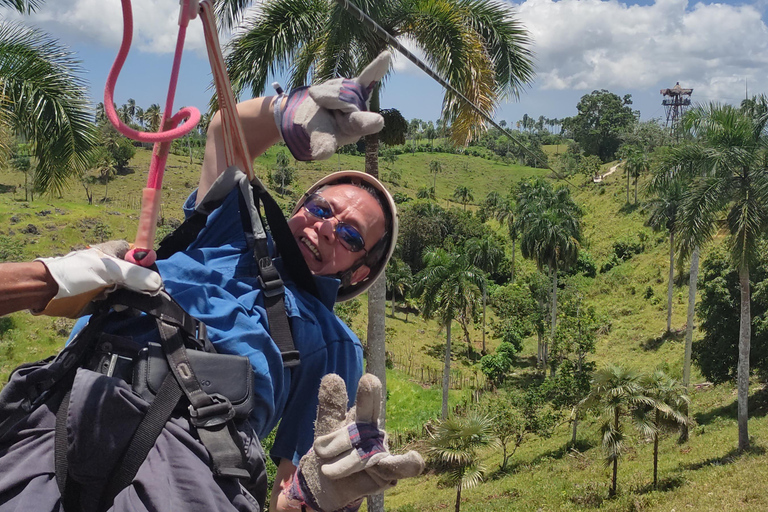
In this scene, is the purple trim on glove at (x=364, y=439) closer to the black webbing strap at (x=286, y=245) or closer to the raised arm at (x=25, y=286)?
the black webbing strap at (x=286, y=245)

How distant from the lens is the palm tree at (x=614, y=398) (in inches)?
755

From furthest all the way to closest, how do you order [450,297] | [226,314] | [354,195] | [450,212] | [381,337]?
[450,212], [450,297], [381,337], [354,195], [226,314]

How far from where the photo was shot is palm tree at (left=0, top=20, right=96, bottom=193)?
9266 millimetres

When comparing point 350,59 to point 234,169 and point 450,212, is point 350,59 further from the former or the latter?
point 450,212

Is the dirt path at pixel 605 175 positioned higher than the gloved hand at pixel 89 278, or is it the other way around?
the dirt path at pixel 605 175

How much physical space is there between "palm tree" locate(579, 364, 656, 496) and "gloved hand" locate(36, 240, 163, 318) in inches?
758

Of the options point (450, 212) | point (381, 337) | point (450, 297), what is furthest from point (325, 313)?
→ point (450, 212)

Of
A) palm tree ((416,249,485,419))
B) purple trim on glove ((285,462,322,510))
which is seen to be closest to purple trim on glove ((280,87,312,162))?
purple trim on glove ((285,462,322,510))

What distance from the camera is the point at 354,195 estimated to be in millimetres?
2496

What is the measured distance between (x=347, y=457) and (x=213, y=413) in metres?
0.37

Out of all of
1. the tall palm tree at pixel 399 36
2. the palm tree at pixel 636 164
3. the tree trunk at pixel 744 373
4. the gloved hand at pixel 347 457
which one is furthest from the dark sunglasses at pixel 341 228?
the palm tree at pixel 636 164

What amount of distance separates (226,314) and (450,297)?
30089mm

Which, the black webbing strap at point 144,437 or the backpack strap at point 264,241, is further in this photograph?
the backpack strap at point 264,241

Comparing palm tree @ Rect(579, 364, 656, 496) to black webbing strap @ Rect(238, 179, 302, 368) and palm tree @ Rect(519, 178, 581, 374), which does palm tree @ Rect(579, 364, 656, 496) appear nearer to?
palm tree @ Rect(519, 178, 581, 374)
